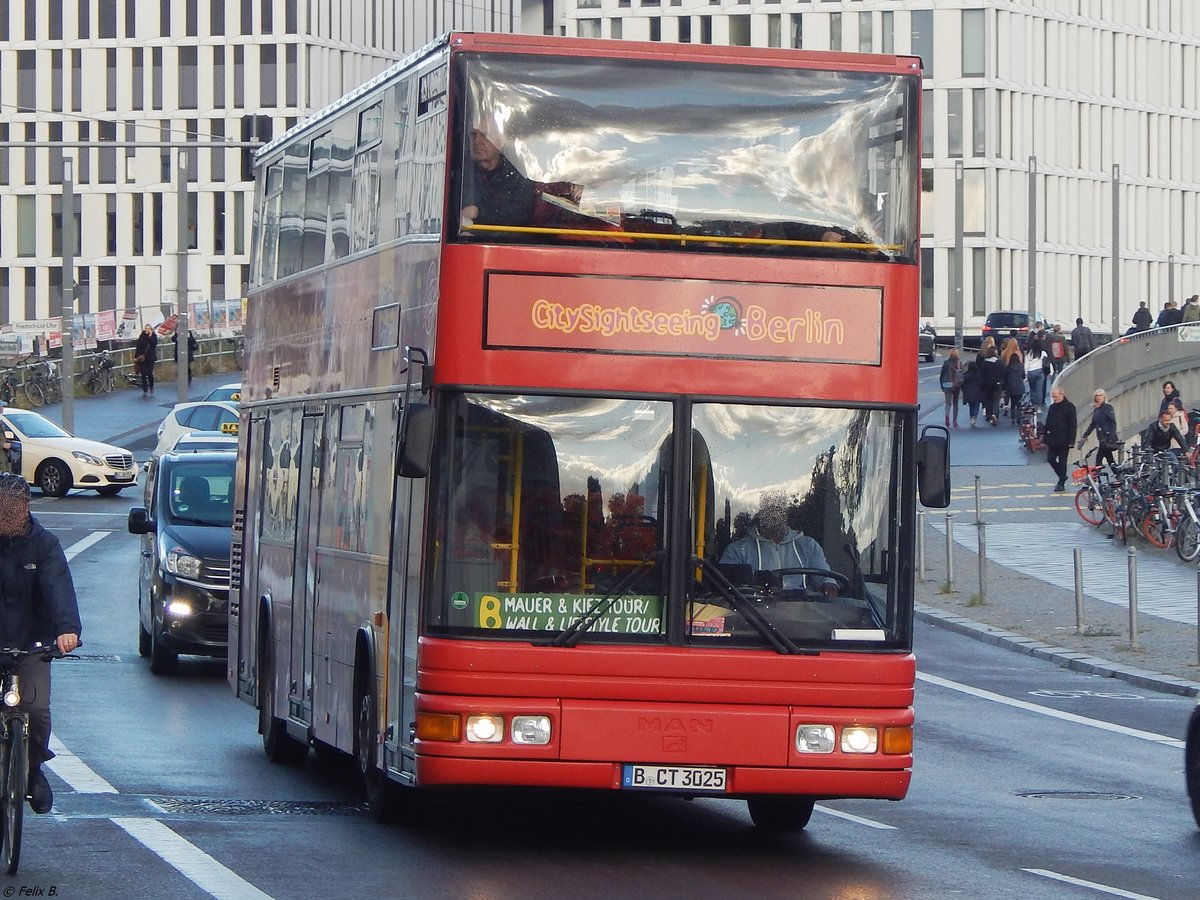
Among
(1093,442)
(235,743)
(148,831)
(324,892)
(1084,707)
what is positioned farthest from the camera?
(1093,442)

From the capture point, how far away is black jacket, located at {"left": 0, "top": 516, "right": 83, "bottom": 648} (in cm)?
1067

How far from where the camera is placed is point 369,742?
12.2m

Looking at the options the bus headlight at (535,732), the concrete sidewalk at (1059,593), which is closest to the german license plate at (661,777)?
the bus headlight at (535,732)

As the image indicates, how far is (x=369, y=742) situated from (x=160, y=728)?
15.9 feet

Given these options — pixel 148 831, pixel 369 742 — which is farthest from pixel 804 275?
pixel 148 831

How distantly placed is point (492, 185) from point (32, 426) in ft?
121

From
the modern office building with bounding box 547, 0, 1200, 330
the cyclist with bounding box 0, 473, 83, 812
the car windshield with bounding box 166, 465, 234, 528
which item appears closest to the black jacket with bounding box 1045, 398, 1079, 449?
the car windshield with bounding box 166, 465, 234, 528

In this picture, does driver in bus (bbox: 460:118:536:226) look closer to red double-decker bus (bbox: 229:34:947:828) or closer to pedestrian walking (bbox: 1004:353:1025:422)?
red double-decker bus (bbox: 229:34:947:828)

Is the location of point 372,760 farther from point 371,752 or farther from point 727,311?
point 727,311

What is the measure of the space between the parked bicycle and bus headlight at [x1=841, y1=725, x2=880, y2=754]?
60786mm

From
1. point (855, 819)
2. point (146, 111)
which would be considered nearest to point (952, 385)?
point (855, 819)

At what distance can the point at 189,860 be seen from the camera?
10938 mm

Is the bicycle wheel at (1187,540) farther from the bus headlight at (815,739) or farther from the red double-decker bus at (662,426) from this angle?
the bus headlight at (815,739)

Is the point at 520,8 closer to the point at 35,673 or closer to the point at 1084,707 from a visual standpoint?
the point at 1084,707
